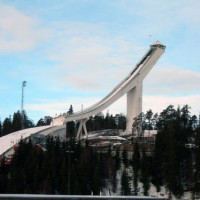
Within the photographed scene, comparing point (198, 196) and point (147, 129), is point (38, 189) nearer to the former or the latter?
point (198, 196)

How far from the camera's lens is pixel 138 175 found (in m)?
39.2

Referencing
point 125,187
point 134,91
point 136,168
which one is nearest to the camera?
point 125,187

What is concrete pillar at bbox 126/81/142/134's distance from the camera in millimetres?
63562

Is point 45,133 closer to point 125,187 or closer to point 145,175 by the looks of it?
point 145,175

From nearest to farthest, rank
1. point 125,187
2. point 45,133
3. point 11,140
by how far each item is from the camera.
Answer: point 125,187
point 11,140
point 45,133

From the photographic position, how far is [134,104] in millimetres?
64188

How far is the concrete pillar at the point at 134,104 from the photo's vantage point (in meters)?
63.6

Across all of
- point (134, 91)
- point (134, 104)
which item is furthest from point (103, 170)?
point (134, 91)

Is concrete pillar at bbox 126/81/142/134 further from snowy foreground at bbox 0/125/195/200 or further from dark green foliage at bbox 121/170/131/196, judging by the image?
dark green foliage at bbox 121/170/131/196

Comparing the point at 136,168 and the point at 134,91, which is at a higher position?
the point at 134,91

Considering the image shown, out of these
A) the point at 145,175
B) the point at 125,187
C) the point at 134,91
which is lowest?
the point at 125,187

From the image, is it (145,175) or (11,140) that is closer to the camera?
(145,175)

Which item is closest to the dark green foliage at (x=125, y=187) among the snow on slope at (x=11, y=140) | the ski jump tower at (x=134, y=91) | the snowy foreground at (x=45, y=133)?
the snowy foreground at (x=45, y=133)

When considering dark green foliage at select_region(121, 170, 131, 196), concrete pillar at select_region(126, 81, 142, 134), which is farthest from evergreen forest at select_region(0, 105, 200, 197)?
concrete pillar at select_region(126, 81, 142, 134)
